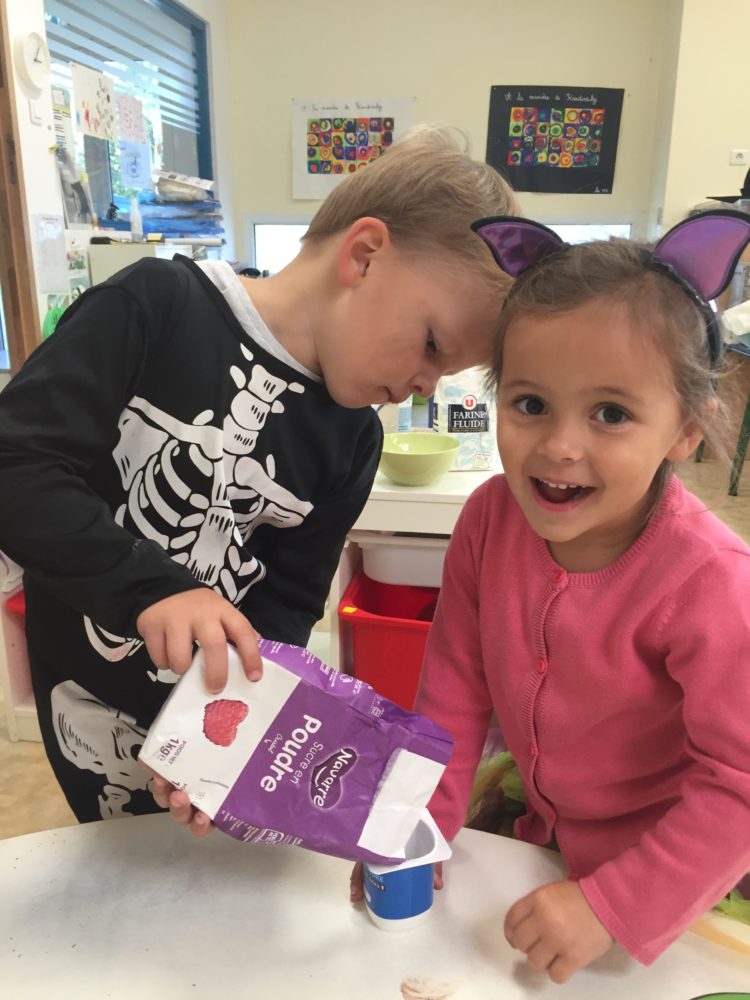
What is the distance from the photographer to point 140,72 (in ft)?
9.46

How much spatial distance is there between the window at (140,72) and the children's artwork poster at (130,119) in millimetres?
36

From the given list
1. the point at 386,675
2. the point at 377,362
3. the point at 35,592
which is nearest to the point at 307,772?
the point at 377,362

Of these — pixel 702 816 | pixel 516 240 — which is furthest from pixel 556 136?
pixel 702 816

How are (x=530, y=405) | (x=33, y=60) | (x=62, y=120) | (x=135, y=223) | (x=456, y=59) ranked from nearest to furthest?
(x=530, y=405), (x=33, y=60), (x=62, y=120), (x=135, y=223), (x=456, y=59)

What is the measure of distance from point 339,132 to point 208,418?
11.1 feet

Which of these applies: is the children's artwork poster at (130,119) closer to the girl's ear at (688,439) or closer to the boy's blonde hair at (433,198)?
the boy's blonde hair at (433,198)

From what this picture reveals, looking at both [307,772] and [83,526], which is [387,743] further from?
[83,526]

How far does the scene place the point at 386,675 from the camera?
157 cm

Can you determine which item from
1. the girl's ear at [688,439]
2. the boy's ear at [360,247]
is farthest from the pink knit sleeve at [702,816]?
the boy's ear at [360,247]

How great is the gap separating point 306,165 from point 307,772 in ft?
12.3

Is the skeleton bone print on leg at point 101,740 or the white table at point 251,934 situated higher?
the white table at point 251,934

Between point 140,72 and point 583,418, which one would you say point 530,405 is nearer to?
point 583,418

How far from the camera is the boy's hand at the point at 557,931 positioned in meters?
0.54

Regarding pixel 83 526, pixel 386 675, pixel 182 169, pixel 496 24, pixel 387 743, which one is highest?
pixel 496 24
